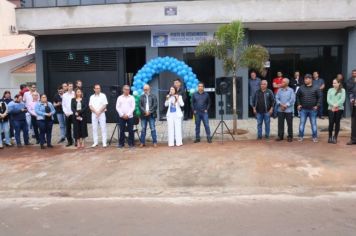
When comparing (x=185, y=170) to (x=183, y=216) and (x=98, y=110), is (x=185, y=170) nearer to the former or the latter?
(x=183, y=216)

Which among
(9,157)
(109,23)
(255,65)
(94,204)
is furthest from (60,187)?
(109,23)

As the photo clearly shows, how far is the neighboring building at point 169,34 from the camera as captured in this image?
17.2 meters

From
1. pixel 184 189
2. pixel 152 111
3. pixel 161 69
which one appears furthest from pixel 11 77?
pixel 184 189

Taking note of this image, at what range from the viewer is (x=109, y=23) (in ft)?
58.3

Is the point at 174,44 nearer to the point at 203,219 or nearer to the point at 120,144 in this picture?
the point at 120,144

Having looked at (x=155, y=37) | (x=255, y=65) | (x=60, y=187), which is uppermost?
(x=155, y=37)

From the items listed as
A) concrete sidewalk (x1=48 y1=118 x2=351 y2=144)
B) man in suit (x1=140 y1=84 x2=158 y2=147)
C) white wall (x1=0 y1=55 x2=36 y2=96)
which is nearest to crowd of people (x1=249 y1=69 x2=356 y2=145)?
concrete sidewalk (x1=48 y1=118 x2=351 y2=144)

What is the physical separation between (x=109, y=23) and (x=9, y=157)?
737 cm

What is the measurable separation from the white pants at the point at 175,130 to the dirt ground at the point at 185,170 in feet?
1.13

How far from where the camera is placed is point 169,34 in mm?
18781

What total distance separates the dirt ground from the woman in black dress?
1.92 feet

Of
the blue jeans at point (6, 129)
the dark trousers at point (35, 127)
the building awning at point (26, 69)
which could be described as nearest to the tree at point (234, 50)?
the dark trousers at point (35, 127)

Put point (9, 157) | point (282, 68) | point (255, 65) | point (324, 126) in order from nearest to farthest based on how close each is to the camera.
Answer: point (9, 157)
point (255, 65)
point (324, 126)
point (282, 68)

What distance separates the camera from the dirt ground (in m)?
8.89
